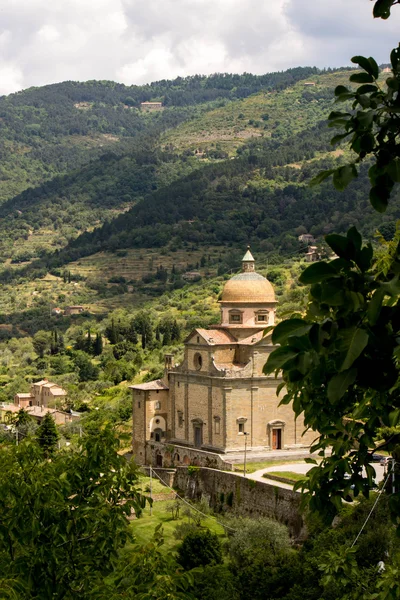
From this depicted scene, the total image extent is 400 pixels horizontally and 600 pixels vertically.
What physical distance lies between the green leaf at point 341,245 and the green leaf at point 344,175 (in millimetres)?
525

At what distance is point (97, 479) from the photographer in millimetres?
15125

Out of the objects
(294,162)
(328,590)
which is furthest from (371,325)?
(294,162)

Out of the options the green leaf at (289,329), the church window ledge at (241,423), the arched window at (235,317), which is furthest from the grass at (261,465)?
the green leaf at (289,329)

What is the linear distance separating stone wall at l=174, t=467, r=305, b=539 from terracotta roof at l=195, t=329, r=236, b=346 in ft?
19.5

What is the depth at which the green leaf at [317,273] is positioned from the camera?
14.9 ft

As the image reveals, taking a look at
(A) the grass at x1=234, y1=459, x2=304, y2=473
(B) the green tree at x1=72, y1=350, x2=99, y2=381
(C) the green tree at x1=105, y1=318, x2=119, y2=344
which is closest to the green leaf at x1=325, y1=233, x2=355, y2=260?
(A) the grass at x1=234, y1=459, x2=304, y2=473

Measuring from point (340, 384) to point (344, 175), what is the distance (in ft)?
4.02

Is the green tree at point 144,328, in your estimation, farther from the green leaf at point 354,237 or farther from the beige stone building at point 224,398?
the green leaf at point 354,237

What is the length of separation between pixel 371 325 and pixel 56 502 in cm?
996

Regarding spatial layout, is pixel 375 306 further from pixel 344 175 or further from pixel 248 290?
pixel 248 290

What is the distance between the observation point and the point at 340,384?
451 cm

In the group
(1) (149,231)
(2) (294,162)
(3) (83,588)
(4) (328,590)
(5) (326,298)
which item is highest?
(2) (294,162)

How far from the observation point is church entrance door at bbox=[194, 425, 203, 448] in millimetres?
44812

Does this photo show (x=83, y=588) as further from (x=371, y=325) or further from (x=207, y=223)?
(x=207, y=223)
